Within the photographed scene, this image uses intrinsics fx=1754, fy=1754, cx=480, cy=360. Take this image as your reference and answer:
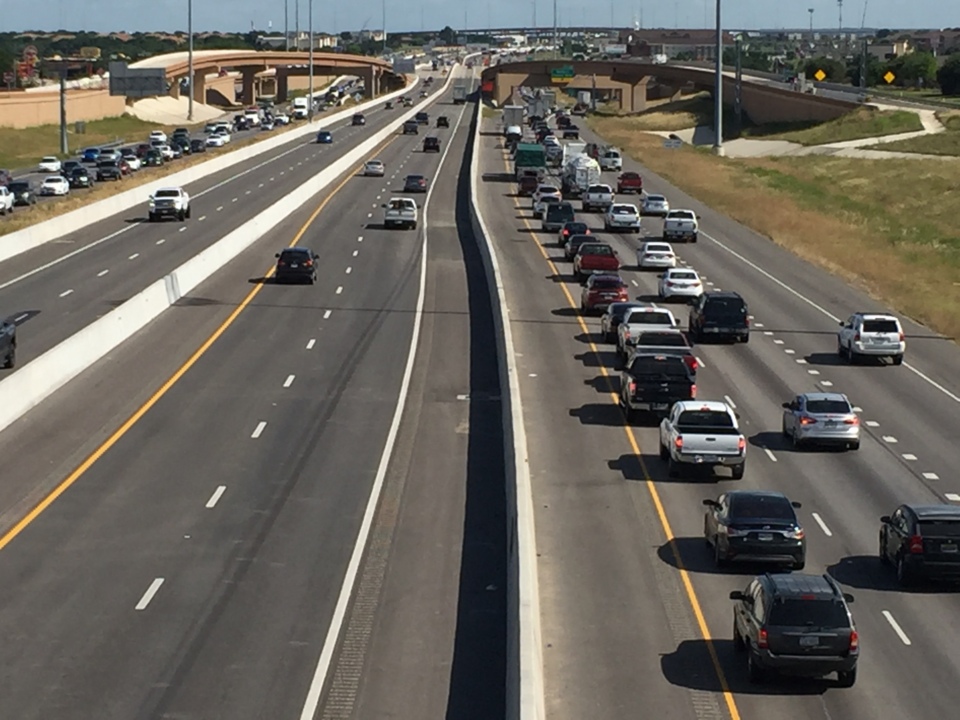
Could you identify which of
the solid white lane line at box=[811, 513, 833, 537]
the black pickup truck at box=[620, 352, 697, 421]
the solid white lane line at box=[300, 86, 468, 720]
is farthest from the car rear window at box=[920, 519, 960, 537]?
the black pickup truck at box=[620, 352, 697, 421]

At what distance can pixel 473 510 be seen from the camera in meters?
31.5

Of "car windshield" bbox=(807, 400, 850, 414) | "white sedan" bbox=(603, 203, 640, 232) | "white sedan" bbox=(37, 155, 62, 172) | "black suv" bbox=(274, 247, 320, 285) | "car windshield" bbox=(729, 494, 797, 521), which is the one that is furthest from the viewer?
"white sedan" bbox=(37, 155, 62, 172)

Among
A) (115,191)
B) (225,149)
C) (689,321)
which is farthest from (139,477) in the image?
(225,149)

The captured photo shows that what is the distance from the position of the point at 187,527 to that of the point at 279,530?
157cm

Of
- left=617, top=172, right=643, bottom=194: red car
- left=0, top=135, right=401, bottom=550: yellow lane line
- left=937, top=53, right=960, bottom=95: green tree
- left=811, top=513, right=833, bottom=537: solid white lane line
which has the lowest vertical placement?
left=811, top=513, right=833, bottom=537: solid white lane line

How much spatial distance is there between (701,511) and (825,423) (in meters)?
6.24

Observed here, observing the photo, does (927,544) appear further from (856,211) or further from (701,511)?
(856,211)

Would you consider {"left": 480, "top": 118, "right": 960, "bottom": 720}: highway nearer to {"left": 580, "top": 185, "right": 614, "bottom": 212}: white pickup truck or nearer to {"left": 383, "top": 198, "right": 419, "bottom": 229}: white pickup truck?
{"left": 383, "top": 198, "right": 419, "bottom": 229}: white pickup truck

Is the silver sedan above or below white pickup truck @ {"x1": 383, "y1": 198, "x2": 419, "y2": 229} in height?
below

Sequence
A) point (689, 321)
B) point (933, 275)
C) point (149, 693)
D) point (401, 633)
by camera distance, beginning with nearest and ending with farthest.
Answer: point (149, 693) < point (401, 633) < point (689, 321) < point (933, 275)

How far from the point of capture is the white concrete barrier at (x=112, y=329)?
129 ft

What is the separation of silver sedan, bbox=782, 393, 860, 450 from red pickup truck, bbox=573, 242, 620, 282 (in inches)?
1091

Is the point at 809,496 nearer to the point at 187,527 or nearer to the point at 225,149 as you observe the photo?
the point at 187,527

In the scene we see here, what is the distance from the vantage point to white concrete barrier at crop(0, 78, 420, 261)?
7050cm
